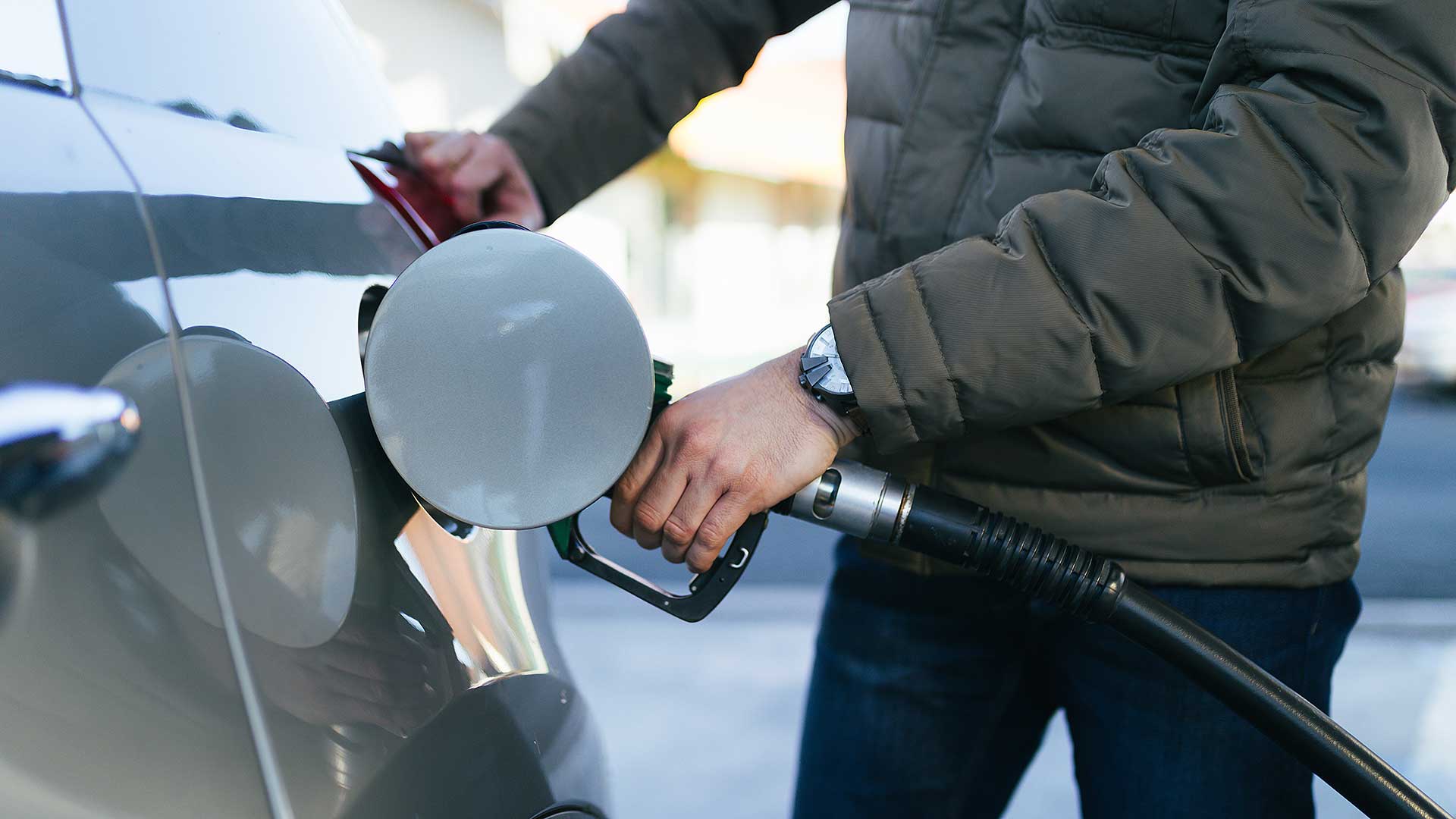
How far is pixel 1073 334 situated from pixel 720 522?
0.27 metres

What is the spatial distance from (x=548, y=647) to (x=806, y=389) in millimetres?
275

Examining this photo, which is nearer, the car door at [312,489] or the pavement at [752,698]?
the car door at [312,489]

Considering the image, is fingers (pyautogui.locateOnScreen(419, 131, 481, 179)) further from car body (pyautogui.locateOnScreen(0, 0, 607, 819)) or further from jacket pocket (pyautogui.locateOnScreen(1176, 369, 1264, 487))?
jacket pocket (pyautogui.locateOnScreen(1176, 369, 1264, 487))

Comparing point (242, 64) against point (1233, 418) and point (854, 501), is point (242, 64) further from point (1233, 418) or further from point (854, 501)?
point (1233, 418)

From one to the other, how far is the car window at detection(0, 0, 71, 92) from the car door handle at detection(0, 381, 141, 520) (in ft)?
0.72

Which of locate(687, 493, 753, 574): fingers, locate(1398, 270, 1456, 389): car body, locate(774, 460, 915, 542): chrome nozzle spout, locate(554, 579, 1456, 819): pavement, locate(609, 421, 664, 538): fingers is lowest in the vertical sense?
locate(1398, 270, 1456, 389): car body

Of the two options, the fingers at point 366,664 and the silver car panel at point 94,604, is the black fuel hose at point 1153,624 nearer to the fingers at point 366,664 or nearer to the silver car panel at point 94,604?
the fingers at point 366,664

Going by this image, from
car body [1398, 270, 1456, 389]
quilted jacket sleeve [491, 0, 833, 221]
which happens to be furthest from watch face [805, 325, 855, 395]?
car body [1398, 270, 1456, 389]

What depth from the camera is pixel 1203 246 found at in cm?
71

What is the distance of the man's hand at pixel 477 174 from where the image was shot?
105 cm

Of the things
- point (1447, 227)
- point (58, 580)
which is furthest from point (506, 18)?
point (58, 580)

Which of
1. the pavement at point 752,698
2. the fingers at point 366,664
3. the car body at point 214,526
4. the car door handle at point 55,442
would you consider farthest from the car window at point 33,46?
the pavement at point 752,698

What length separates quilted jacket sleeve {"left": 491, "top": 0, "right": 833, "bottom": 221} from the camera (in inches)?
47.0

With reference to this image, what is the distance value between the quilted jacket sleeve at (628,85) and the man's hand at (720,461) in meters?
0.54
